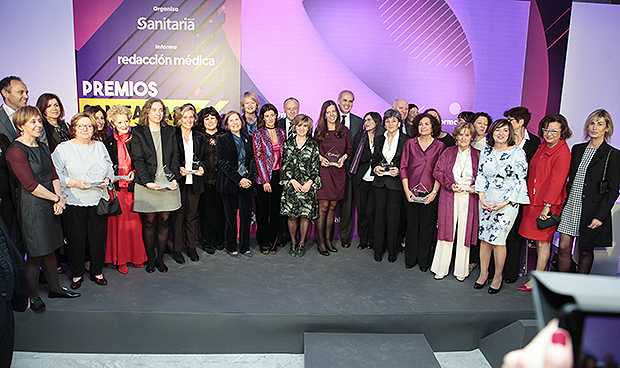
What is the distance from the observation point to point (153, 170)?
3535 millimetres

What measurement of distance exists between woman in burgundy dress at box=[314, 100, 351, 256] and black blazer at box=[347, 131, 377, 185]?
0.19m

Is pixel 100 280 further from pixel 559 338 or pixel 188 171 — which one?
pixel 559 338

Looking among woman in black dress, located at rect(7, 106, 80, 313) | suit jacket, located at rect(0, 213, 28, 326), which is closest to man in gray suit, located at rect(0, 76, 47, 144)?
woman in black dress, located at rect(7, 106, 80, 313)

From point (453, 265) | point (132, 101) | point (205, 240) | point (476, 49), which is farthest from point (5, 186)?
point (476, 49)

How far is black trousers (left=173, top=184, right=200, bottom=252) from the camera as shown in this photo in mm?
3895

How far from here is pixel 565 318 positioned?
662 millimetres

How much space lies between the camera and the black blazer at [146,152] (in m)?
3.46

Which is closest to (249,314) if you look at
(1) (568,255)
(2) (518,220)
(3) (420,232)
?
(3) (420,232)

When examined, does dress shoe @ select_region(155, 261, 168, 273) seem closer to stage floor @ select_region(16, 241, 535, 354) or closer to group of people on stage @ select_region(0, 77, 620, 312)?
group of people on stage @ select_region(0, 77, 620, 312)

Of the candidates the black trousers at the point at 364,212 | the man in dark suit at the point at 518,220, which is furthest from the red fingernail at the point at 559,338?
the black trousers at the point at 364,212

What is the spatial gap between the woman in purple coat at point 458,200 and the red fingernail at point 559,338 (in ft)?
9.74

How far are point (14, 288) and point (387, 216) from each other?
3.27 meters

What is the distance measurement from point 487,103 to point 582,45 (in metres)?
1.55

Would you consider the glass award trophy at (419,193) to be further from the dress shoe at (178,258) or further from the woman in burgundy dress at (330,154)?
the dress shoe at (178,258)
